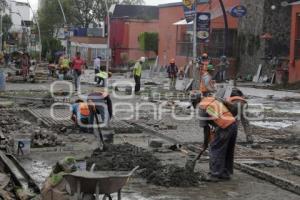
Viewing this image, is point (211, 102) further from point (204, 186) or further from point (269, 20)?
point (269, 20)

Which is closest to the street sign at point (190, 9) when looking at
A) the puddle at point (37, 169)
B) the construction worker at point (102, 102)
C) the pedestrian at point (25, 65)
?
the construction worker at point (102, 102)

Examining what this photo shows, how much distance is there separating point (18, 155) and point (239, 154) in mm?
4112

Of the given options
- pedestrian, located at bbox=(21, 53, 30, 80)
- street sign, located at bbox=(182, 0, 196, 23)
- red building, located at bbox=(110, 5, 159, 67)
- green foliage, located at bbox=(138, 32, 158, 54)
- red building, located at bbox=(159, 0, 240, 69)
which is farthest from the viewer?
red building, located at bbox=(110, 5, 159, 67)

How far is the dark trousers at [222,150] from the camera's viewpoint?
32.5ft

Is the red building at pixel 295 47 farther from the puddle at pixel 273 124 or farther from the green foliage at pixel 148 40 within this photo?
the green foliage at pixel 148 40

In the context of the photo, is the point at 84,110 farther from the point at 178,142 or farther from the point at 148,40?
the point at 148,40

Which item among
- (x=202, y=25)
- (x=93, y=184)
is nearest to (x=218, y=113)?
(x=93, y=184)

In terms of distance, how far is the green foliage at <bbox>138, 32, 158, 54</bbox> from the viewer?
62.8 meters

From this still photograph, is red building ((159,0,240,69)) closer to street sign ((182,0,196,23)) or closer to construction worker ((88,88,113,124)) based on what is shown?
street sign ((182,0,196,23))

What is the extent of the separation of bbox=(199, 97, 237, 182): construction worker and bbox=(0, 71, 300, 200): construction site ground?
0.24 m

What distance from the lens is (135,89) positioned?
93.8ft

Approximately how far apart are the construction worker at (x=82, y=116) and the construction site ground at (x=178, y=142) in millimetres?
255

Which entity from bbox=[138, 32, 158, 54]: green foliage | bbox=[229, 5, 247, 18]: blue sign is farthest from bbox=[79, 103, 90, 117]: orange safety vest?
bbox=[138, 32, 158, 54]: green foliage

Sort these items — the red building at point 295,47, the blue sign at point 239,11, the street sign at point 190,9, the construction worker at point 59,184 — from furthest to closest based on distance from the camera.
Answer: the blue sign at point 239,11
the red building at point 295,47
the street sign at point 190,9
the construction worker at point 59,184
